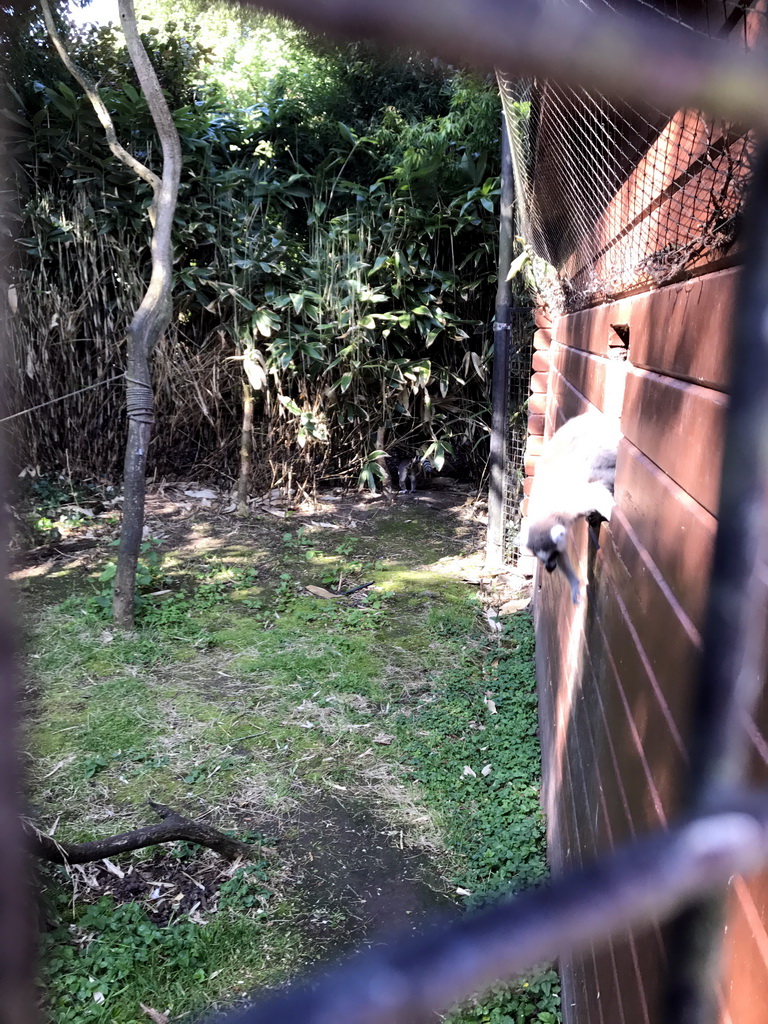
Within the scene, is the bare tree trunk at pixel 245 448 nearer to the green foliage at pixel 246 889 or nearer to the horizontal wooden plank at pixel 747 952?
the green foliage at pixel 246 889

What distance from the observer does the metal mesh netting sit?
3.01ft

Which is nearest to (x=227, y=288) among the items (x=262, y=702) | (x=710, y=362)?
(x=262, y=702)

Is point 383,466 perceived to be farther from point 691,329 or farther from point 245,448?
point 691,329

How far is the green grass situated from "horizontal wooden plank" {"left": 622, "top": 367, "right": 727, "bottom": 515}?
5.32 feet

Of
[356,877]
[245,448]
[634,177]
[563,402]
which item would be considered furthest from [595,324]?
[245,448]

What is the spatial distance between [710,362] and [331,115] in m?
7.12

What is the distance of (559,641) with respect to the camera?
2.83 meters

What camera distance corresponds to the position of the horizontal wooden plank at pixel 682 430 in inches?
36.3

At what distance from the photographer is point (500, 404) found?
214 inches

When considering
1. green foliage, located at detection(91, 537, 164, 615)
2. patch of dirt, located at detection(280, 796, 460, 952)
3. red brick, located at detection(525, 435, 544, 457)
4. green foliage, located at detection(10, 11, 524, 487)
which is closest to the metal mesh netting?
red brick, located at detection(525, 435, 544, 457)

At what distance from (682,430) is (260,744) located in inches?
105

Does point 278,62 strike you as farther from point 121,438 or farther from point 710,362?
point 710,362

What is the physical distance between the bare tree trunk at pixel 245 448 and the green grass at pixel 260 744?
120cm

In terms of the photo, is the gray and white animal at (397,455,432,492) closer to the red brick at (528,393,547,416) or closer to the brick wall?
the red brick at (528,393,547,416)
